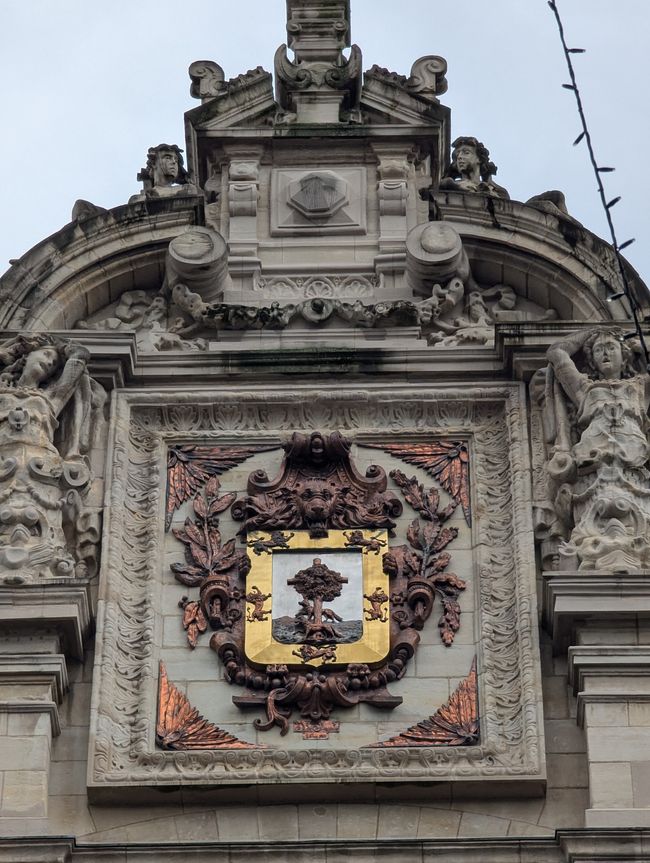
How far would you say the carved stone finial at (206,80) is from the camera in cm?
1967

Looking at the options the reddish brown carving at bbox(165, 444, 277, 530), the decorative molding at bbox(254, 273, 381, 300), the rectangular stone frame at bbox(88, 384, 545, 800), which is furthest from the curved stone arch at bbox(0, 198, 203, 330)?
the reddish brown carving at bbox(165, 444, 277, 530)

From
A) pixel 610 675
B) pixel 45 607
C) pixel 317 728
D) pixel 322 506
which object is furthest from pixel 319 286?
pixel 610 675

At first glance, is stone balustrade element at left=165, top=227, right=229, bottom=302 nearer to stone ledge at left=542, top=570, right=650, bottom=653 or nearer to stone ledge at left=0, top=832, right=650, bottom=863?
stone ledge at left=542, top=570, right=650, bottom=653

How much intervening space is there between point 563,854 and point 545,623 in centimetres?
178

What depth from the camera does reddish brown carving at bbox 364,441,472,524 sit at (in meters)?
17.3

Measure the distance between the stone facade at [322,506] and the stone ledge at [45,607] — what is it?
2 centimetres

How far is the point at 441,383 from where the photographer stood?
58.5ft

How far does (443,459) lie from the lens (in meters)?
17.5

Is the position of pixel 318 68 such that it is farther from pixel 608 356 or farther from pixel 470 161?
pixel 608 356

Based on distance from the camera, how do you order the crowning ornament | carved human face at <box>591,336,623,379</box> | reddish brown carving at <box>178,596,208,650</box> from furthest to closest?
carved human face at <box>591,336,623,379</box>
reddish brown carving at <box>178,596,208,650</box>
the crowning ornament

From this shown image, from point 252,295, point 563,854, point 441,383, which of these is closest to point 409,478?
point 441,383

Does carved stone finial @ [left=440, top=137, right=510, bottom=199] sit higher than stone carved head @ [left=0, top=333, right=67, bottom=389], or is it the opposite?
carved stone finial @ [left=440, top=137, right=510, bottom=199]

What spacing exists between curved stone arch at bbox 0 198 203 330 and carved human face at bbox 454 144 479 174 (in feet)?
6.38

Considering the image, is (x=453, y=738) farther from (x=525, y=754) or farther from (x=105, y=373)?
(x=105, y=373)
